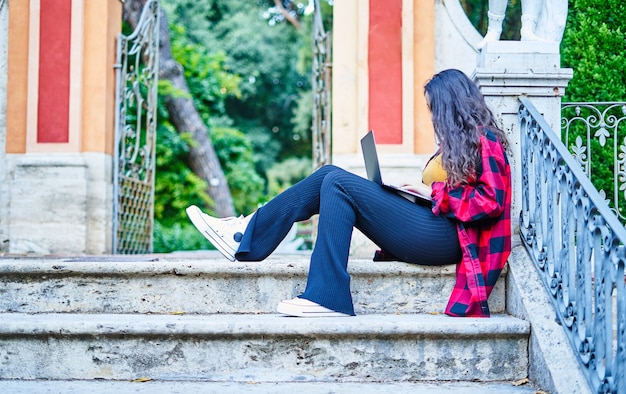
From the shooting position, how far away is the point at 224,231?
11.7ft

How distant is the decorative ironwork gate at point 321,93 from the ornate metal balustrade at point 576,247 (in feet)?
11.9

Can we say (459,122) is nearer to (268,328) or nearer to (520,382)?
(520,382)

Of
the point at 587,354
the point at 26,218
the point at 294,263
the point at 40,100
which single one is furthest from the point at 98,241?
the point at 587,354

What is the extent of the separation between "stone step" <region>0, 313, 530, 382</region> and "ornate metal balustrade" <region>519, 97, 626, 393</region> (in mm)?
285

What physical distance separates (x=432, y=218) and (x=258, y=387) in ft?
3.72

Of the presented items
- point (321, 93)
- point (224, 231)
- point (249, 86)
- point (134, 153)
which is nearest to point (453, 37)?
point (321, 93)

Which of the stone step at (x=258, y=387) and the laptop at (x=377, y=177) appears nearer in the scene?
the stone step at (x=258, y=387)

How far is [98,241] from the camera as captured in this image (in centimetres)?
633

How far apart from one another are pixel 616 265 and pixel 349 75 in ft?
Answer: 13.3

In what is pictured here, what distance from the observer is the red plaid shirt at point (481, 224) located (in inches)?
128

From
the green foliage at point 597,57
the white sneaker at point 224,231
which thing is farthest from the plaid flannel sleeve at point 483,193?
the green foliage at point 597,57

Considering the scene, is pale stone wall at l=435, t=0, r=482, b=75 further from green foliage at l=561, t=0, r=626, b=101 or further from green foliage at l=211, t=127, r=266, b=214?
green foliage at l=211, t=127, r=266, b=214

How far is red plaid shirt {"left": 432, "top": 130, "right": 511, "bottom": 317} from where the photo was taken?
3240 mm

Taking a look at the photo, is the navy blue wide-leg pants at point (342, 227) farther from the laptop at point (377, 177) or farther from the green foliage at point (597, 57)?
the green foliage at point (597, 57)
